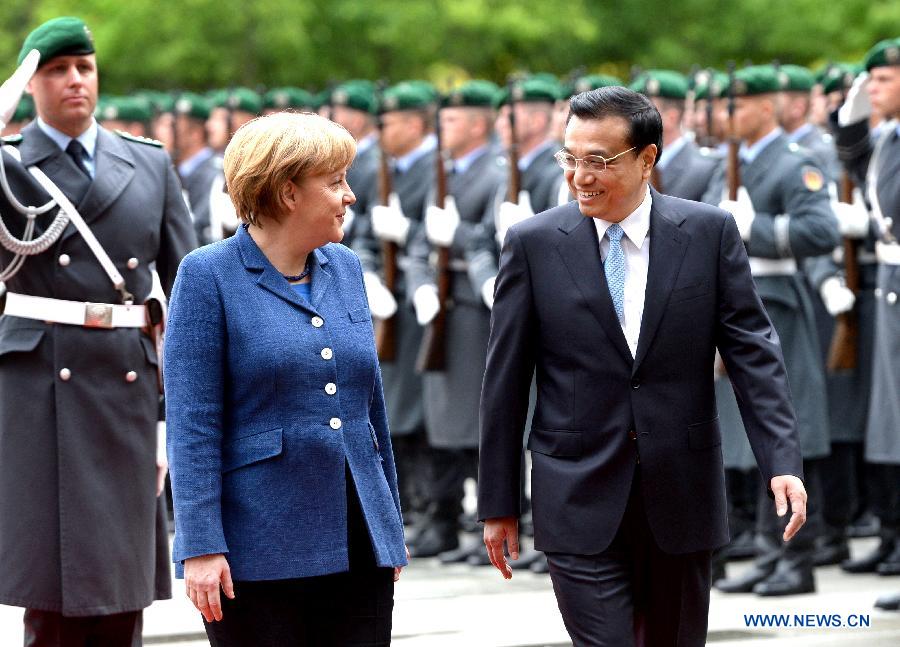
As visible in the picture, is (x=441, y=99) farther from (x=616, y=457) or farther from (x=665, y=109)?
(x=616, y=457)

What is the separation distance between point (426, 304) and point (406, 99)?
1.58 meters

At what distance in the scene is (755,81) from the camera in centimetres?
892

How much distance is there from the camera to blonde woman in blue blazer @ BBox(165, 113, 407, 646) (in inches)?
166

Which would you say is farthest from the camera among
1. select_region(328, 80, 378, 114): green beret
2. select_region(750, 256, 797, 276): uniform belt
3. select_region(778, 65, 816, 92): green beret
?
select_region(328, 80, 378, 114): green beret

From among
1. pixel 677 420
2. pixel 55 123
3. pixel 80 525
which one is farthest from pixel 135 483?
Answer: pixel 677 420

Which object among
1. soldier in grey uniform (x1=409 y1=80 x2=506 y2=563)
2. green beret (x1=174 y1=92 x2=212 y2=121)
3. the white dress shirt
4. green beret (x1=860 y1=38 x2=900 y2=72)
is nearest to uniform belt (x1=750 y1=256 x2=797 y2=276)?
green beret (x1=860 y1=38 x2=900 y2=72)

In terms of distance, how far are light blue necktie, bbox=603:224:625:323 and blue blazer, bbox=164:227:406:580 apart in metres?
0.85

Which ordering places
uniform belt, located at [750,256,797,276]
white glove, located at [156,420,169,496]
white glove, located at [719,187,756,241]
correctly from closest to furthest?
1. white glove, located at [156,420,169,496]
2. white glove, located at [719,187,756,241]
3. uniform belt, located at [750,256,797,276]

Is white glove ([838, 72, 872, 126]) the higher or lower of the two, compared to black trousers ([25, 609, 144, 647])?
higher

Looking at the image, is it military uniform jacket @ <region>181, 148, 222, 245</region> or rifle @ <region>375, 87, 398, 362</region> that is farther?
military uniform jacket @ <region>181, 148, 222, 245</region>

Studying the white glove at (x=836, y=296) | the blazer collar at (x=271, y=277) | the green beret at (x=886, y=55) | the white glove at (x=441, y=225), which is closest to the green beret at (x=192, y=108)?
the white glove at (x=441, y=225)

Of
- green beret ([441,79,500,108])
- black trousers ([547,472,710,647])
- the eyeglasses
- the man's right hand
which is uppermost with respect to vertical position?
green beret ([441,79,500,108])

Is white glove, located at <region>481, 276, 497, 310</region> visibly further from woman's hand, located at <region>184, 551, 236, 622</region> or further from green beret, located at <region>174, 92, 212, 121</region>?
woman's hand, located at <region>184, 551, 236, 622</region>

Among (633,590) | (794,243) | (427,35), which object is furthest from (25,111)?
(427,35)
